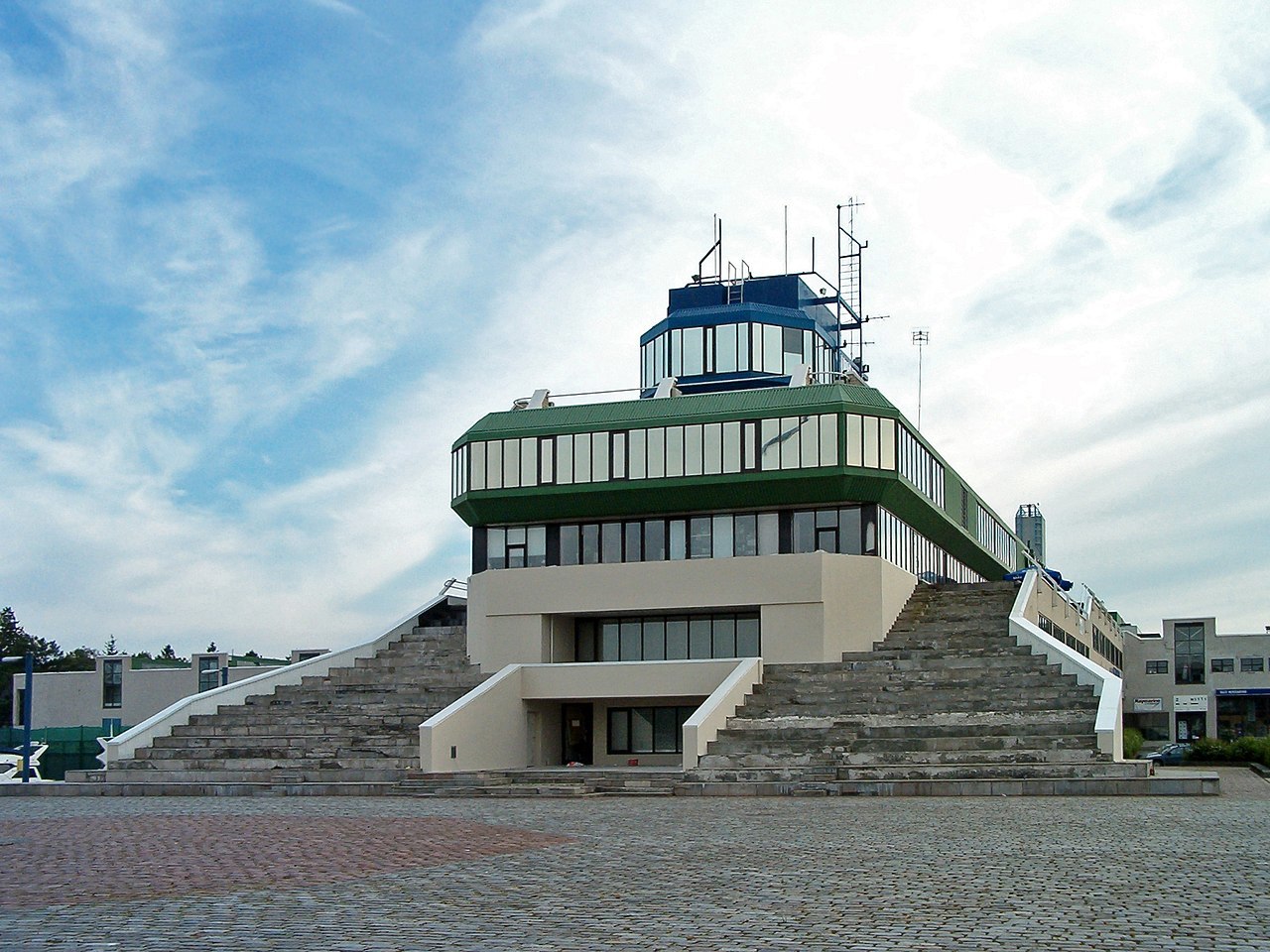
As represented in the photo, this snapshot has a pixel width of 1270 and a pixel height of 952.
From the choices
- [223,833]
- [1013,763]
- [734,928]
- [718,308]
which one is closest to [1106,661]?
[718,308]

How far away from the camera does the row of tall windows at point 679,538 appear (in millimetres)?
39000

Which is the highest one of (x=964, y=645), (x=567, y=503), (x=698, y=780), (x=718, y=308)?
(x=718, y=308)

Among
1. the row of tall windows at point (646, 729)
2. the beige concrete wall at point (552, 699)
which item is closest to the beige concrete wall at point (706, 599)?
the beige concrete wall at point (552, 699)

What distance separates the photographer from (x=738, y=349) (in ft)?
183

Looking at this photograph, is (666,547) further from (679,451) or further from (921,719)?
(921,719)

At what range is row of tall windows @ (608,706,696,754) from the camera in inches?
1526

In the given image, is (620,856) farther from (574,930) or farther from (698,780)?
(698,780)

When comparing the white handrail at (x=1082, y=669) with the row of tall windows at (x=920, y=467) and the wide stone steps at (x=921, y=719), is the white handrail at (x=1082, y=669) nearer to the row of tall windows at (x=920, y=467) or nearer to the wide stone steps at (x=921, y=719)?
the wide stone steps at (x=921, y=719)

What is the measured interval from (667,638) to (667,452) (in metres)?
5.02

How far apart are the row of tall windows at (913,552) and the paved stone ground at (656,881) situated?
18.9m

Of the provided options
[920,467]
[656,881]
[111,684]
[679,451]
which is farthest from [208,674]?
[656,881]

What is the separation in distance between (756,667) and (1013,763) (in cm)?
925

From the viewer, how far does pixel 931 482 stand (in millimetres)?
44312

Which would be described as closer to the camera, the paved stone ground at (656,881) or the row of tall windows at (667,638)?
the paved stone ground at (656,881)
